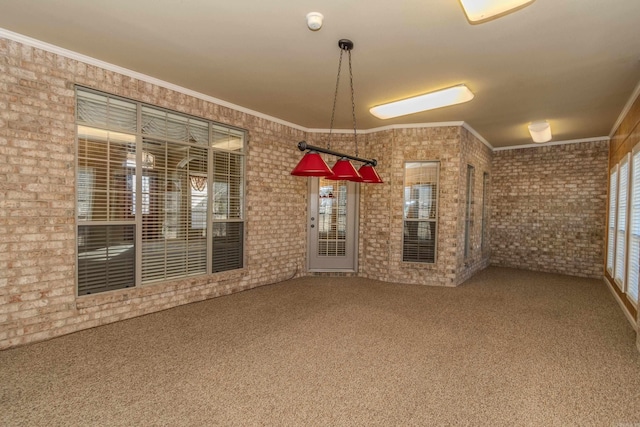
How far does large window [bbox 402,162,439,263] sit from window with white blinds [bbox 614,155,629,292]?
273 centimetres

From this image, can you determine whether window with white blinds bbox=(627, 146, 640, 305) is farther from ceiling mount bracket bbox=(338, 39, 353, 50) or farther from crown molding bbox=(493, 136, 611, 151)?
ceiling mount bracket bbox=(338, 39, 353, 50)

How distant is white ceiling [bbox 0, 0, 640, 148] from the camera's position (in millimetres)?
2713

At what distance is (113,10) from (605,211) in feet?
29.9

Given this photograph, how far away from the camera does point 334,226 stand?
269 inches

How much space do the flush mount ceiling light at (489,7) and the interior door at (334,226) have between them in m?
4.56

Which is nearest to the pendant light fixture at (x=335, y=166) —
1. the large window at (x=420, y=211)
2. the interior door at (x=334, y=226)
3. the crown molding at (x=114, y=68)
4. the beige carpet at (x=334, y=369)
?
the beige carpet at (x=334, y=369)

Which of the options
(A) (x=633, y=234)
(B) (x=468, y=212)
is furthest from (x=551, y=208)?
(A) (x=633, y=234)

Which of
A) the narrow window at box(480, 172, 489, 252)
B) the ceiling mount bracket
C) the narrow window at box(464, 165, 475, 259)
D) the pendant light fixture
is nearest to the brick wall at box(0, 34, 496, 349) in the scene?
the narrow window at box(464, 165, 475, 259)

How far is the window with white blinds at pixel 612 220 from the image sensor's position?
231 inches

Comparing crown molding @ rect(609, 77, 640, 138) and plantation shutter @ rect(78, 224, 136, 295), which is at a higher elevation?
crown molding @ rect(609, 77, 640, 138)

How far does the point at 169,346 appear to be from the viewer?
3.32m

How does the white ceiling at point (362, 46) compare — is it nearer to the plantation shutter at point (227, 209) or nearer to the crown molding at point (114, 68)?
Result: the crown molding at point (114, 68)

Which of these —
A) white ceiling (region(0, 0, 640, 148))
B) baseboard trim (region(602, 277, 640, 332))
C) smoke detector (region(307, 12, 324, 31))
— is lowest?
baseboard trim (region(602, 277, 640, 332))

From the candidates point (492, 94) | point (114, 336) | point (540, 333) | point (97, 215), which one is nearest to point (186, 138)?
point (97, 215)
